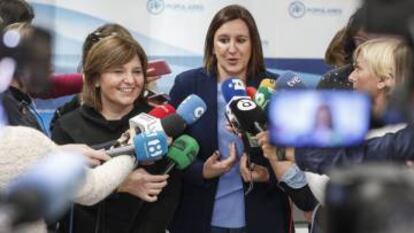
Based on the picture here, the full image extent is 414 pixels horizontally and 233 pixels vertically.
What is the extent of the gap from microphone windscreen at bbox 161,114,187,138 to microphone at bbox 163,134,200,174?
5cm

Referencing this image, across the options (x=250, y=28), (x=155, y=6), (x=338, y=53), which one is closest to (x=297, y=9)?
(x=155, y=6)

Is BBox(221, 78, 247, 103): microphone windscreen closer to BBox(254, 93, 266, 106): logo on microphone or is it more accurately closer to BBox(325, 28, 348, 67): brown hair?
BBox(254, 93, 266, 106): logo on microphone

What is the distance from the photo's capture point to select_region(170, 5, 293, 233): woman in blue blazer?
2.06 m

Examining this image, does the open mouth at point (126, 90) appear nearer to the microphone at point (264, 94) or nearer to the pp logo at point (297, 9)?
the microphone at point (264, 94)

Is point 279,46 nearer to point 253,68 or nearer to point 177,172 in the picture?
point 253,68

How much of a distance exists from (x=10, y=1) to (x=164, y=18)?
1330 mm

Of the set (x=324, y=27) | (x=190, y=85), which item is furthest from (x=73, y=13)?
(x=190, y=85)

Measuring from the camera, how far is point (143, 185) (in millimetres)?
1832

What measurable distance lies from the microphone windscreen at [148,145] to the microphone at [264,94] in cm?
29

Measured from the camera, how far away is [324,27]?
3.71m

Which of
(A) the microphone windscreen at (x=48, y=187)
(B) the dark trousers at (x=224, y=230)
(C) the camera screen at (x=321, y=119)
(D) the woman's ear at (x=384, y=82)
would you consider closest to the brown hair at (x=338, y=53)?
(B) the dark trousers at (x=224, y=230)

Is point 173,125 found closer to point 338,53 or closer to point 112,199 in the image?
point 112,199

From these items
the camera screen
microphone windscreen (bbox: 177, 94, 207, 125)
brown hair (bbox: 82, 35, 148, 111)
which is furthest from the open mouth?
the camera screen

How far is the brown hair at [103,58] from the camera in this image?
6.49ft
